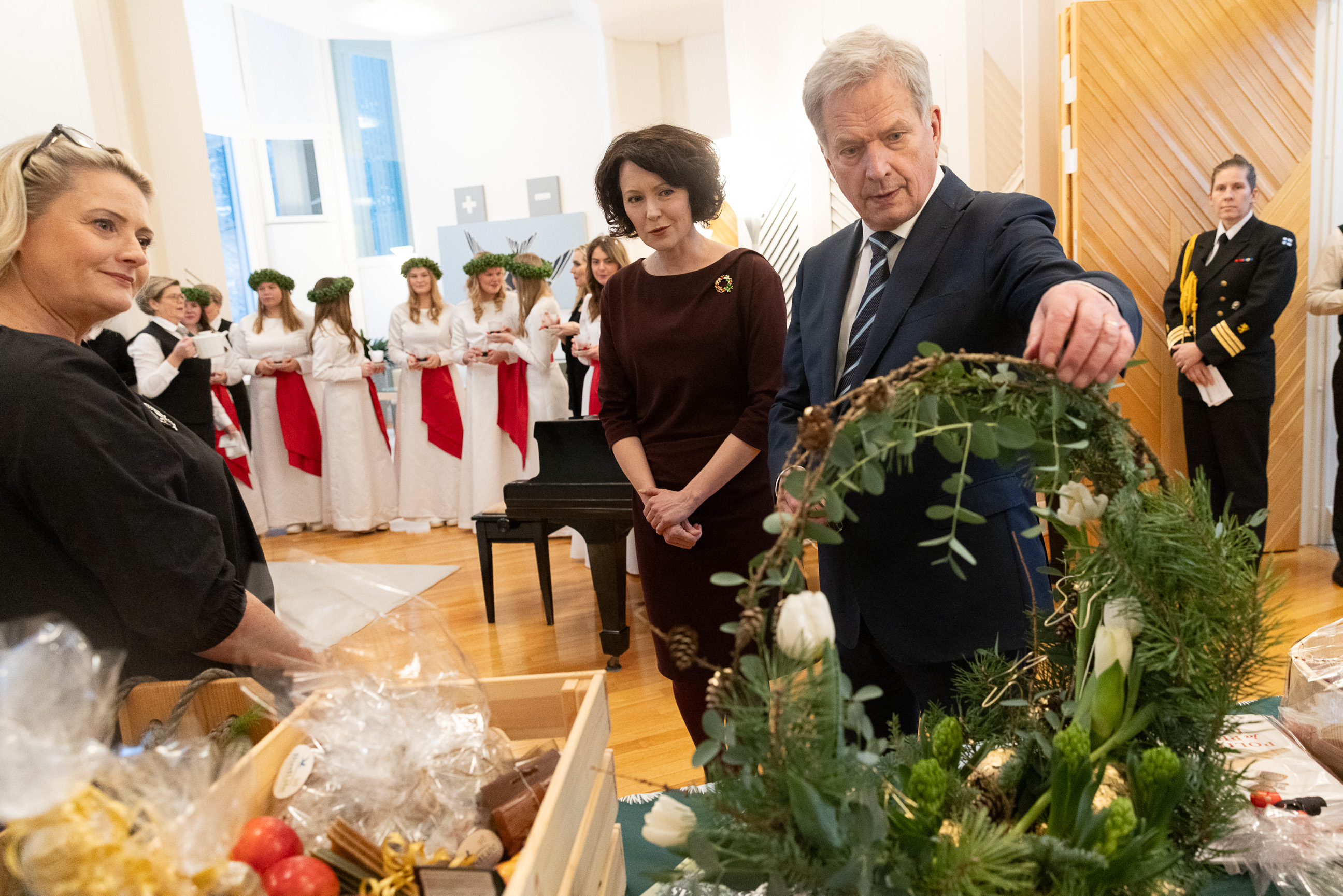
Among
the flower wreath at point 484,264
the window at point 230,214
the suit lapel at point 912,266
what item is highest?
the window at point 230,214

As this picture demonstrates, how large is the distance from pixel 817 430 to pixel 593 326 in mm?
4669

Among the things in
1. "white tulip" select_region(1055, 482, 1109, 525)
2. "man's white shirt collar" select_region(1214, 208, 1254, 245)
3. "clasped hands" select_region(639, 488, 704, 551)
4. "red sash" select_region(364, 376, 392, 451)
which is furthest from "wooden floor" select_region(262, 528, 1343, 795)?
"man's white shirt collar" select_region(1214, 208, 1254, 245)

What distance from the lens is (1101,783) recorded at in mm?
719

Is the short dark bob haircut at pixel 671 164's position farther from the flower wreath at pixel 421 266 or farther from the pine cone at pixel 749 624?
the flower wreath at pixel 421 266

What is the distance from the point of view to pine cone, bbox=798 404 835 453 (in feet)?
2.15

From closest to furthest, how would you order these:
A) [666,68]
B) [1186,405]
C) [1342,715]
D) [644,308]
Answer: [1342,715] < [644,308] < [1186,405] < [666,68]

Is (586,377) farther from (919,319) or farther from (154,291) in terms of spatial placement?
(919,319)

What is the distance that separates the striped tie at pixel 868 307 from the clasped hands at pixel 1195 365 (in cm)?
342

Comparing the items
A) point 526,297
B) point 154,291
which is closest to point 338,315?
point 154,291

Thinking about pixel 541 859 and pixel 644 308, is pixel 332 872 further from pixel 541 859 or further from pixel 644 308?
pixel 644 308

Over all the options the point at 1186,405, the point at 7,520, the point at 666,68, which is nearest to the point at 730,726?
the point at 7,520

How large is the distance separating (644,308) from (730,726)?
1.49 metres

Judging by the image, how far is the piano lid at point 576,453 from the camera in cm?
367

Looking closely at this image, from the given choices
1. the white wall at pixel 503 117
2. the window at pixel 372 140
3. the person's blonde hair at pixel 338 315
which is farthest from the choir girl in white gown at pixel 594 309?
the window at pixel 372 140
